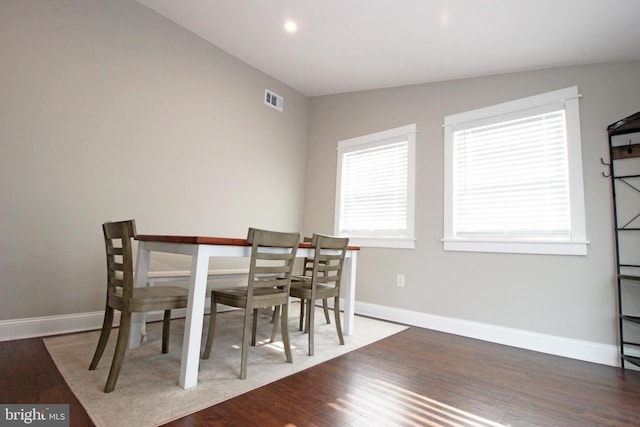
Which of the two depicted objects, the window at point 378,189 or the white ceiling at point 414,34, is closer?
the white ceiling at point 414,34

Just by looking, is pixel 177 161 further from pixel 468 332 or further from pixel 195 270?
pixel 468 332

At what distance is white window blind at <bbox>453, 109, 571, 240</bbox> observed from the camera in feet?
9.00

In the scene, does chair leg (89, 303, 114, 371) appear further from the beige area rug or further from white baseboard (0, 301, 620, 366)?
white baseboard (0, 301, 620, 366)

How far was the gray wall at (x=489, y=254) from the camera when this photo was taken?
8.19ft

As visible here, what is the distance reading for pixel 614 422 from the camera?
155 cm

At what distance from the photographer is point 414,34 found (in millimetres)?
2766

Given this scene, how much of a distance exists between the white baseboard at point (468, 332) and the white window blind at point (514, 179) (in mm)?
858

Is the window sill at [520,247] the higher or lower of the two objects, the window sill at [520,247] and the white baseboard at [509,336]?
the higher

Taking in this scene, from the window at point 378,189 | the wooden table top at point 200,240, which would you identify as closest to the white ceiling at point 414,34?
the window at point 378,189

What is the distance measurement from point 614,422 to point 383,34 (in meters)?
3.08

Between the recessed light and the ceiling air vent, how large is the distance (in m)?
1.19

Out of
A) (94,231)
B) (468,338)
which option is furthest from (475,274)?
(94,231)

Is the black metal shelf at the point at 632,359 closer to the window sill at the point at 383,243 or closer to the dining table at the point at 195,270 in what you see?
the window sill at the point at 383,243

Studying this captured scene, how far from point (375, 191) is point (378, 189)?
5 cm
